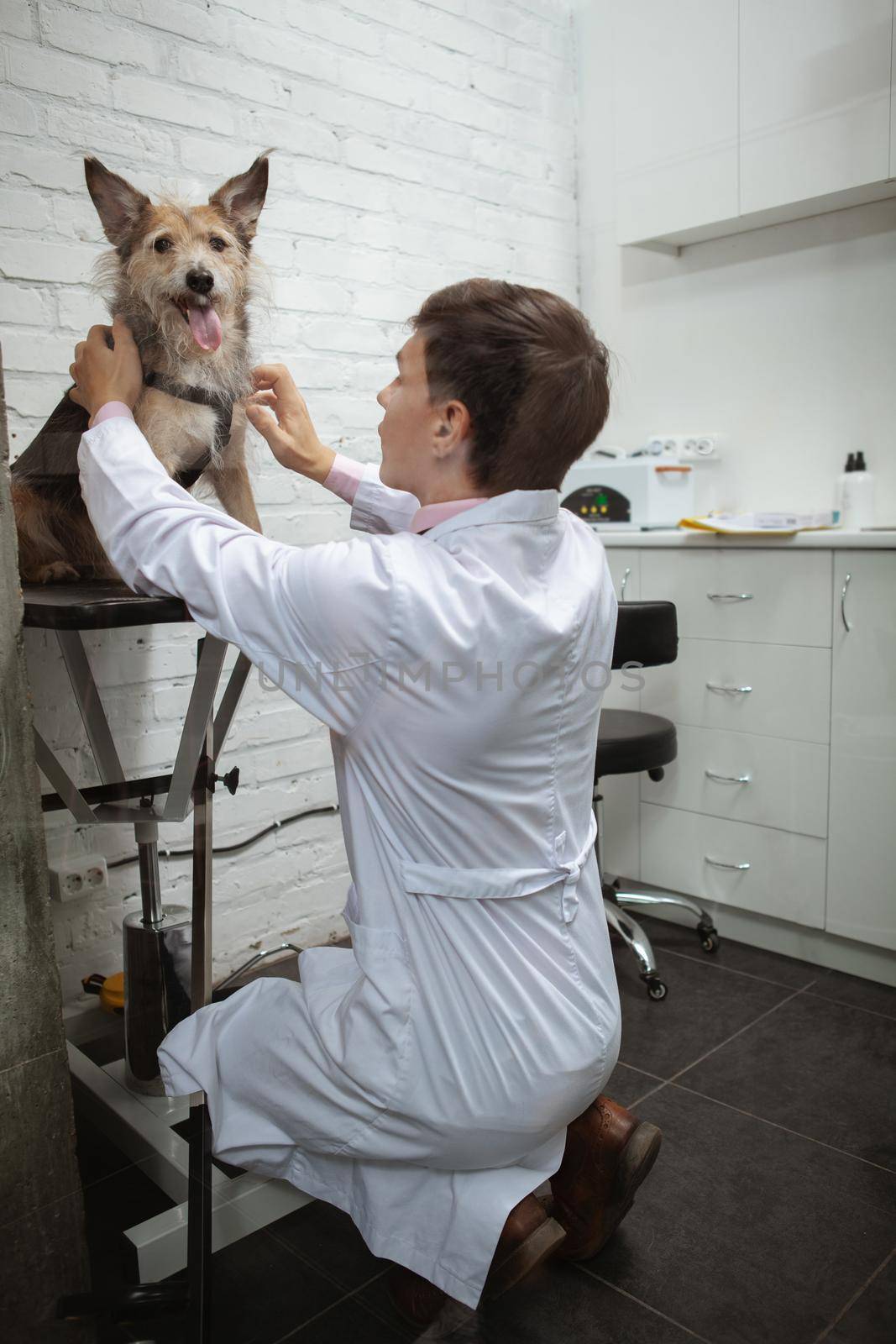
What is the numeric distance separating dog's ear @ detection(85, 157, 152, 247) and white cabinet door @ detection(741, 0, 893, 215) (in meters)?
1.67

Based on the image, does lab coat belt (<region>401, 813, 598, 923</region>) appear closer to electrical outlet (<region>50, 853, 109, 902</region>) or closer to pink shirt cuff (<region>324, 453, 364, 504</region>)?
pink shirt cuff (<region>324, 453, 364, 504</region>)

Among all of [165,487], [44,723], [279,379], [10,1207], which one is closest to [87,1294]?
[10,1207]

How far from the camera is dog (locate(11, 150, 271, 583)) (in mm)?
1419

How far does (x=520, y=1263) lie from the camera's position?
1260 millimetres

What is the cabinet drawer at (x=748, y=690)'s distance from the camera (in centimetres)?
243

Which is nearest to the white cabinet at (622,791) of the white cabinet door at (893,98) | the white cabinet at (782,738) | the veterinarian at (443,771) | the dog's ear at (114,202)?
the white cabinet at (782,738)

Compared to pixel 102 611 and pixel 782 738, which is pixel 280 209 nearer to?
pixel 102 611

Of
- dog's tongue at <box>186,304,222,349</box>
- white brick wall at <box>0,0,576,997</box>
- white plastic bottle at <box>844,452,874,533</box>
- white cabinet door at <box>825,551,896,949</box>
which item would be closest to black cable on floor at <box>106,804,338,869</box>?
white brick wall at <box>0,0,576,997</box>

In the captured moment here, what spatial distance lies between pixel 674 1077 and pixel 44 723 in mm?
1399

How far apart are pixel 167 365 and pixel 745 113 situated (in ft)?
6.23

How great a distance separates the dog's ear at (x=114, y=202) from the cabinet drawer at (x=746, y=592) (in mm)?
1550

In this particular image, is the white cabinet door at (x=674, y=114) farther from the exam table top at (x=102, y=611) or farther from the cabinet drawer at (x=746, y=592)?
the exam table top at (x=102, y=611)

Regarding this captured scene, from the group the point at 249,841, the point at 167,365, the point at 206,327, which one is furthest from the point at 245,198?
the point at 249,841

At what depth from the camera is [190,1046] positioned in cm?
140
